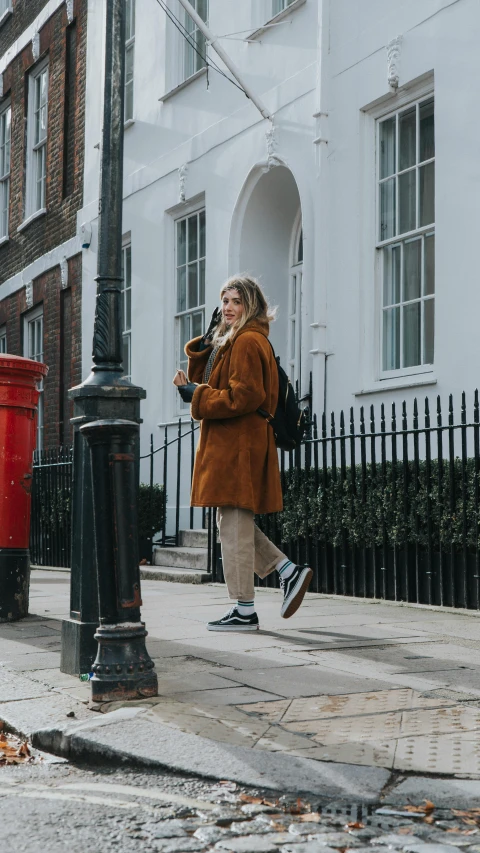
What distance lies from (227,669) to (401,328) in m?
5.01

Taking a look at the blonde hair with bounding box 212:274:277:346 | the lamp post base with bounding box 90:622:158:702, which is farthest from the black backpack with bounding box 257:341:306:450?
the lamp post base with bounding box 90:622:158:702

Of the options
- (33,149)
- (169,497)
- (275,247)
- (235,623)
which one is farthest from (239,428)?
(33,149)

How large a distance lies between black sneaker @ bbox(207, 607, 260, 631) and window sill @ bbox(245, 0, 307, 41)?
6733mm

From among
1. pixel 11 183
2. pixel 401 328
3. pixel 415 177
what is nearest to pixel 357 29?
pixel 415 177

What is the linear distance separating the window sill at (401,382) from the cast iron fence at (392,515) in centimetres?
27

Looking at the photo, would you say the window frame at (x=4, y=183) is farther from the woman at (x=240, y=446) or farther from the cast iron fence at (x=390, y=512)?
the woman at (x=240, y=446)

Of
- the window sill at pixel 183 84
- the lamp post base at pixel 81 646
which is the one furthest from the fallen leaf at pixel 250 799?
the window sill at pixel 183 84

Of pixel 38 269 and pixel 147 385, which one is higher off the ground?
pixel 38 269

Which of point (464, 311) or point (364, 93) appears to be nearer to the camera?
point (464, 311)

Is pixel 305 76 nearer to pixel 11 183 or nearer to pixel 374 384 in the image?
pixel 374 384

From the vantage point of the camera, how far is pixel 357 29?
9.78 meters

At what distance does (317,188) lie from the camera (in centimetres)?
1018

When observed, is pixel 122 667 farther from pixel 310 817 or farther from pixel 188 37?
pixel 188 37

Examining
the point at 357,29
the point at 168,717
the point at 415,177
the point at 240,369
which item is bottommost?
the point at 168,717
